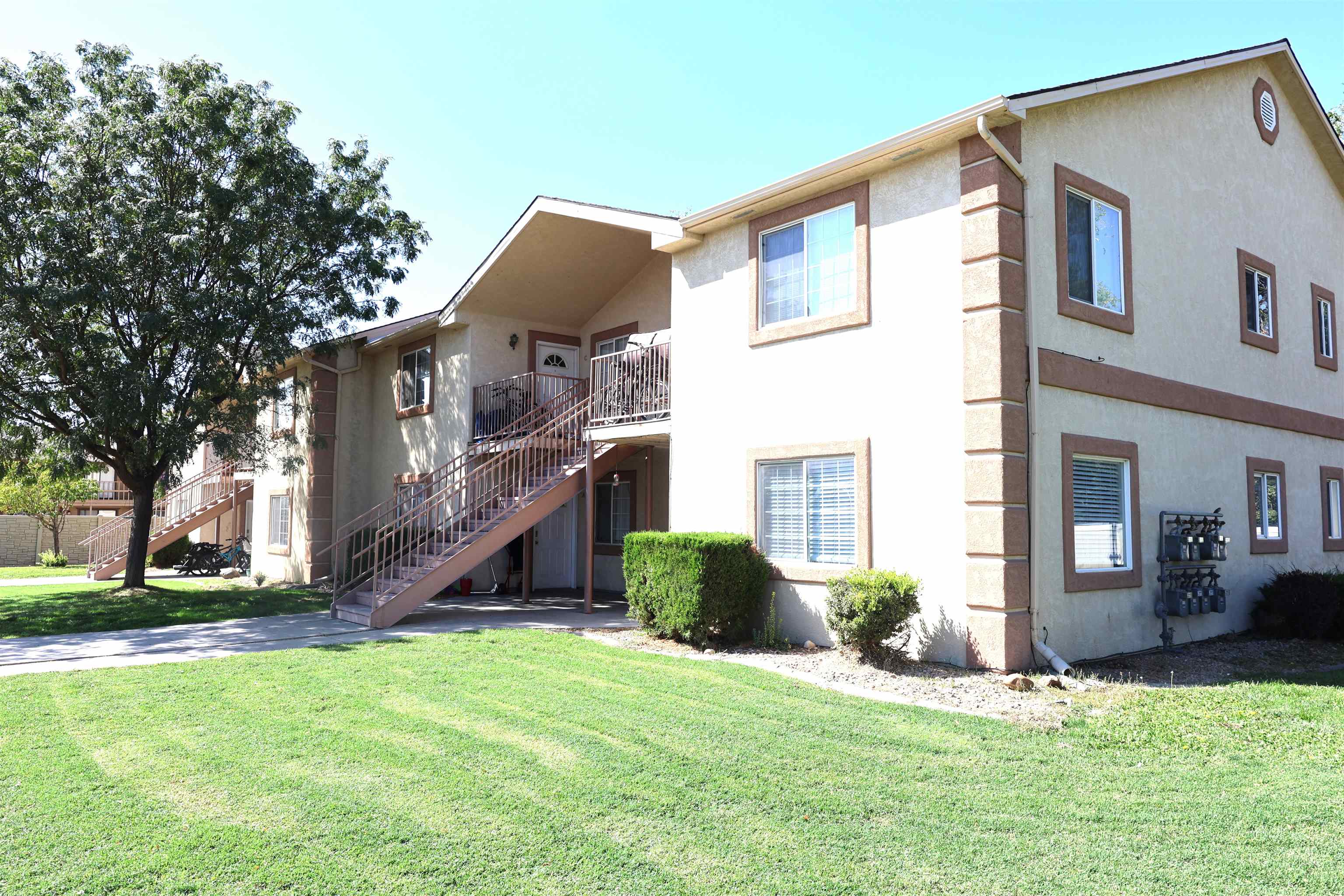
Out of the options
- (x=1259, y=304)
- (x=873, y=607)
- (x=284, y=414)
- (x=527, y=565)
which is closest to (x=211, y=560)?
(x=284, y=414)

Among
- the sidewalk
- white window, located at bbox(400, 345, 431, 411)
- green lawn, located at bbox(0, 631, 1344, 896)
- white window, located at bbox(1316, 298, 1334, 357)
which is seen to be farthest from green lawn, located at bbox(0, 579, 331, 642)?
white window, located at bbox(1316, 298, 1334, 357)

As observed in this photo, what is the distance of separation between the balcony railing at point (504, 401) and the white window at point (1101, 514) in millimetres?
9536

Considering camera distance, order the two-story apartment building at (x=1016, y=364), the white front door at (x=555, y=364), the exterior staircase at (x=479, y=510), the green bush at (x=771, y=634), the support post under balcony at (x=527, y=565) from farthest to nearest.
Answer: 1. the white front door at (x=555, y=364)
2. the support post under balcony at (x=527, y=565)
3. the exterior staircase at (x=479, y=510)
4. the green bush at (x=771, y=634)
5. the two-story apartment building at (x=1016, y=364)

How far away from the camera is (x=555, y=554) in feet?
62.1

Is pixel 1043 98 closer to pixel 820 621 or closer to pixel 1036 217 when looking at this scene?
pixel 1036 217

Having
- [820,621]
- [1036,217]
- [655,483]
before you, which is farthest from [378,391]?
[1036,217]

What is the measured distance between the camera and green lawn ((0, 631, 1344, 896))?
13.7 feet

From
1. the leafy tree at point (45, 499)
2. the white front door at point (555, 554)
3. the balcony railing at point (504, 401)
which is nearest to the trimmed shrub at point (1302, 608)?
the balcony railing at point (504, 401)

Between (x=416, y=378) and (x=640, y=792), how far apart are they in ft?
52.1

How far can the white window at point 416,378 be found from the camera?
19.1 m

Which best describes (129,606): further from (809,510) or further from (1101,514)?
(1101,514)

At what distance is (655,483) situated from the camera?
1677cm

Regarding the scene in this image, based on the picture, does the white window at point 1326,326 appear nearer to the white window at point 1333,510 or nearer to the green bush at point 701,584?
the white window at point 1333,510

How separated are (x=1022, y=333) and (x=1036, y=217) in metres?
1.49
